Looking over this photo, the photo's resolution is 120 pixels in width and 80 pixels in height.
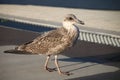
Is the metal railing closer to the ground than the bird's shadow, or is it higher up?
closer to the ground

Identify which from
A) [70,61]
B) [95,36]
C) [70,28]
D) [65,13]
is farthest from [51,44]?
[65,13]

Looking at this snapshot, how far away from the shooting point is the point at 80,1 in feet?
72.0

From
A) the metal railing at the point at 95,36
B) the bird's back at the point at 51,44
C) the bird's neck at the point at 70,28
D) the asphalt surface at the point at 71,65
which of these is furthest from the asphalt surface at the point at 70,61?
the bird's neck at the point at 70,28

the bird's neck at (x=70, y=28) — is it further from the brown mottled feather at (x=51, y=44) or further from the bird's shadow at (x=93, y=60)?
the bird's shadow at (x=93, y=60)

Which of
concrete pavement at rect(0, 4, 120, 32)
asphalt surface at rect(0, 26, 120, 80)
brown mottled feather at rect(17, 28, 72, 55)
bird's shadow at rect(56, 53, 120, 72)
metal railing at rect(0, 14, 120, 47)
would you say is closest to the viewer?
brown mottled feather at rect(17, 28, 72, 55)

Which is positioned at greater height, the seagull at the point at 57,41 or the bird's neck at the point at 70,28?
the bird's neck at the point at 70,28

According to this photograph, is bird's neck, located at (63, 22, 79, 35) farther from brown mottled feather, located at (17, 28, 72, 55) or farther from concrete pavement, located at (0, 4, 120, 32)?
concrete pavement, located at (0, 4, 120, 32)

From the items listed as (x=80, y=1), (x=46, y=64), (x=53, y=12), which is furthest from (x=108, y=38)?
(x=80, y=1)

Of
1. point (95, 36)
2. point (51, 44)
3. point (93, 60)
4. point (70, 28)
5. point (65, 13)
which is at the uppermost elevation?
point (70, 28)

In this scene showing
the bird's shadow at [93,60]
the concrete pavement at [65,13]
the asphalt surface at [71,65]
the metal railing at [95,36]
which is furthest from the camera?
the concrete pavement at [65,13]

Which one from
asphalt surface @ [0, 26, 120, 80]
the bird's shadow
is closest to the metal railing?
asphalt surface @ [0, 26, 120, 80]

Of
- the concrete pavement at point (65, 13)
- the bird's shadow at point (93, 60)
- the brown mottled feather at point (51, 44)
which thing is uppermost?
the brown mottled feather at point (51, 44)

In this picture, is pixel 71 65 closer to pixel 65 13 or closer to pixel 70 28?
pixel 70 28

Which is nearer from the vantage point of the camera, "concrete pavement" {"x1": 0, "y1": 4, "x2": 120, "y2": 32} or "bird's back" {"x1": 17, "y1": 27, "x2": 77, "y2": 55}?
"bird's back" {"x1": 17, "y1": 27, "x2": 77, "y2": 55}
